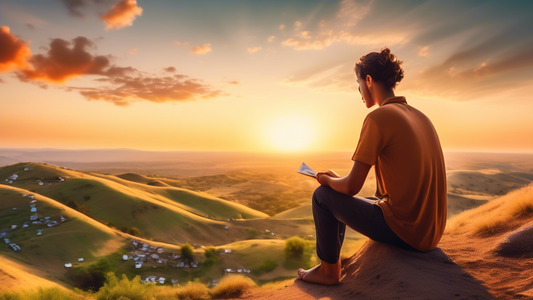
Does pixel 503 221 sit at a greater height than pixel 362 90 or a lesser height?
lesser

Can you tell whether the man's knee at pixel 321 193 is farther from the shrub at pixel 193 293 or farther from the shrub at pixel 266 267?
the shrub at pixel 266 267

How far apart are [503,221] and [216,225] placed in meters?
17.6

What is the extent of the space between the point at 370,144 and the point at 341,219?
92 centimetres

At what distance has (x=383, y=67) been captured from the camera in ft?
9.39

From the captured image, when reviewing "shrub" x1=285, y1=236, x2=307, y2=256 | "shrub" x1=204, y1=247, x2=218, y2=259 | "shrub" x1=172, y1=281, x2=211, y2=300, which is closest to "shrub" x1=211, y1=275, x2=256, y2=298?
"shrub" x1=172, y1=281, x2=211, y2=300

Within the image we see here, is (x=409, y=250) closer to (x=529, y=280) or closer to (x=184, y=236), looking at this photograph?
(x=529, y=280)

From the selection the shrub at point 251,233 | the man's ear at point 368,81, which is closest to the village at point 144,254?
the shrub at point 251,233

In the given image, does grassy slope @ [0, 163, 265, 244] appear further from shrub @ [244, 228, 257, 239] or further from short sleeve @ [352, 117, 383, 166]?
short sleeve @ [352, 117, 383, 166]

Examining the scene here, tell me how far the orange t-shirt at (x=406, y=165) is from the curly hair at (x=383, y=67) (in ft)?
1.00

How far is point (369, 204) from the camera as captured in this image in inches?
114

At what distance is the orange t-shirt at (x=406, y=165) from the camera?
258cm

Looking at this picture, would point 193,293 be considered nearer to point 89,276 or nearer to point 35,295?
point 35,295

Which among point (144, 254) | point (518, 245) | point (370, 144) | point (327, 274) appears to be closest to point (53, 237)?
point (144, 254)

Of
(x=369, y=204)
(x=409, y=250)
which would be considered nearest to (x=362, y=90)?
(x=369, y=204)
